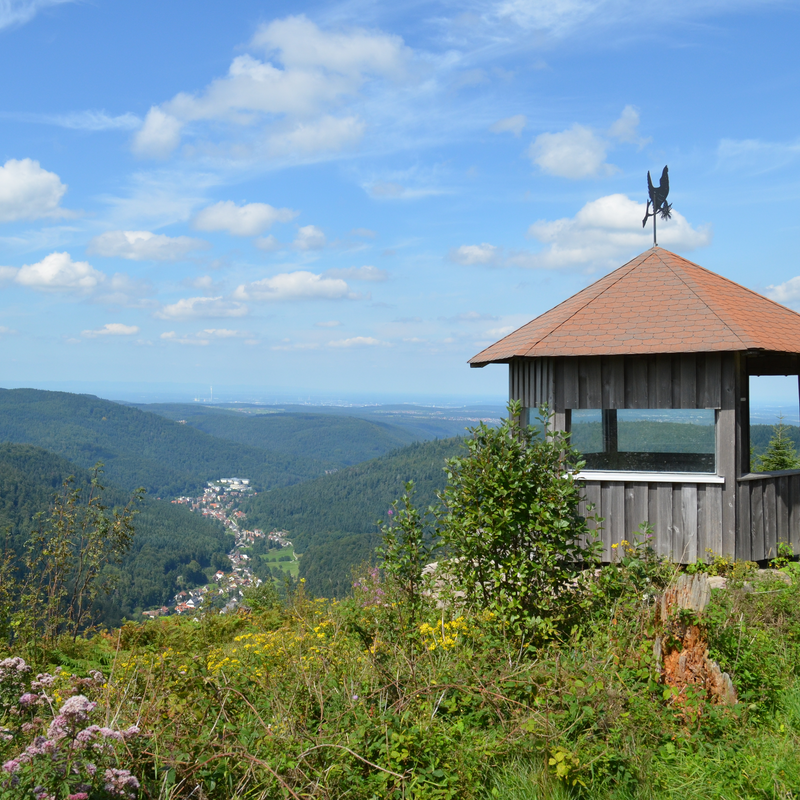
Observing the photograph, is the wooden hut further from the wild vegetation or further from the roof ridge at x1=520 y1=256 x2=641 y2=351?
the wild vegetation

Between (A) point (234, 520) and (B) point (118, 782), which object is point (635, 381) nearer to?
(B) point (118, 782)

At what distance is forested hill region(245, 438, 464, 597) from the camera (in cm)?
8800

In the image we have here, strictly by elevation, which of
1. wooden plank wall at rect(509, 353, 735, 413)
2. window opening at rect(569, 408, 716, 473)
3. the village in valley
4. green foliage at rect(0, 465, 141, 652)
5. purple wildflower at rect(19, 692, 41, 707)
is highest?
wooden plank wall at rect(509, 353, 735, 413)

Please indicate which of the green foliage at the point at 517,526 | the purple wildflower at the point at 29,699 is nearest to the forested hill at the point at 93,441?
the green foliage at the point at 517,526

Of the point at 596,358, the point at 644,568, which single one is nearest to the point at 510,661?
the point at 644,568

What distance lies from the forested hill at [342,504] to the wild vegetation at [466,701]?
74169 mm

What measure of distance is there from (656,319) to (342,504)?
4689 inches

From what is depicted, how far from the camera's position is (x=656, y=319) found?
25.6ft

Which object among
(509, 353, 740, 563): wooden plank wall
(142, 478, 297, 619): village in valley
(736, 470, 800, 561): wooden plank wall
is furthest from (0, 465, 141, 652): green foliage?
(142, 478, 297, 619): village in valley

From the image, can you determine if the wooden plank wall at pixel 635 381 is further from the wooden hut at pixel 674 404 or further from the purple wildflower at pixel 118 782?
the purple wildflower at pixel 118 782

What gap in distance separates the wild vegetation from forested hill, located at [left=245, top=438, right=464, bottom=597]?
74.2 meters

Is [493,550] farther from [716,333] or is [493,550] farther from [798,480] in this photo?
[798,480]

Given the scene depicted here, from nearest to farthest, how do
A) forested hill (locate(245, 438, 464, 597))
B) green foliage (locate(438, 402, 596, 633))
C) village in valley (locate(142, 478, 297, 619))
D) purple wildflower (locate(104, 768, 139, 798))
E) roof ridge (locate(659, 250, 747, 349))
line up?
purple wildflower (locate(104, 768, 139, 798))
green foliage (locate(438, 402, 596, 633))
roof ridge (locate(659, 250, 747, 349))
forested hill (locate(245, 438, 464, 597))
village in valley (locate(142, 478, 297, 619))

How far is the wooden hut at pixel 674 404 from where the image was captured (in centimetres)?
739
